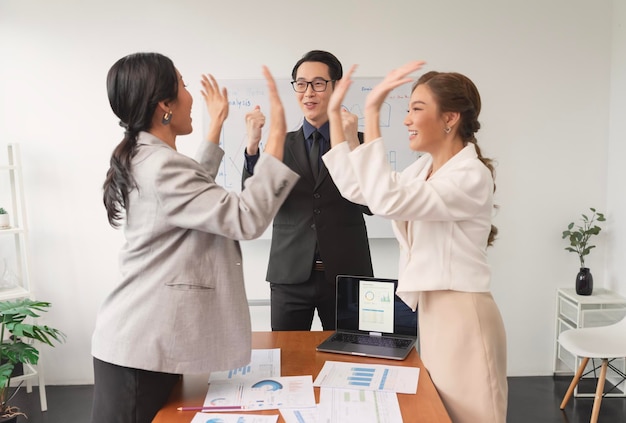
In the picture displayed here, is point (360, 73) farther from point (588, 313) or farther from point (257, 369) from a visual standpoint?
point (257, 369)

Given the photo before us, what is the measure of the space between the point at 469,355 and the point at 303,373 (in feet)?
1.62

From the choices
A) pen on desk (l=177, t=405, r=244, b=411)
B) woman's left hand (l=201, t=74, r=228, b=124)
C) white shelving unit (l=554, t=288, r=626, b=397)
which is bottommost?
white shelving unit (l=554, t=288, r=626, b=397)

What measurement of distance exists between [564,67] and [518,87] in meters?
0.34

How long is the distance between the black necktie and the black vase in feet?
7.61

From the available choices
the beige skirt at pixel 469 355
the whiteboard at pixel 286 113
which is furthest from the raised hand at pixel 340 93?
the whiteboard at pixel 286 113

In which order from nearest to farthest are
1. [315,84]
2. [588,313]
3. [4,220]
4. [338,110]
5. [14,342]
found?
[338,110] < [315,84] < [14,342] < [4,220] < [588,313]

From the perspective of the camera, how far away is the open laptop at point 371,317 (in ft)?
6.10

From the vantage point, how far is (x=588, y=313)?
139 inches

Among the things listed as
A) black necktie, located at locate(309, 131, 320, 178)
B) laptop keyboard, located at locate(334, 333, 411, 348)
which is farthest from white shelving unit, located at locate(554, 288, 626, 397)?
black necktie, located at locate(309, 131, 320, 178)

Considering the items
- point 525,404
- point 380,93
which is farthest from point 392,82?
point 525,404

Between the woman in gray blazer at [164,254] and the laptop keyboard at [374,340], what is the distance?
1.91 feet

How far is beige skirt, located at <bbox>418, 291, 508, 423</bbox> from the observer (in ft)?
4.78

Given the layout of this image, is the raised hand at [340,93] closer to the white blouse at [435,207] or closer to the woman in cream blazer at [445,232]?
the woman in cream blazer at [445,232]

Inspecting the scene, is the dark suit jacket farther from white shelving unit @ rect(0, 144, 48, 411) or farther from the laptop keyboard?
white shelving unit @ rect(0, 144, 48, 411)
